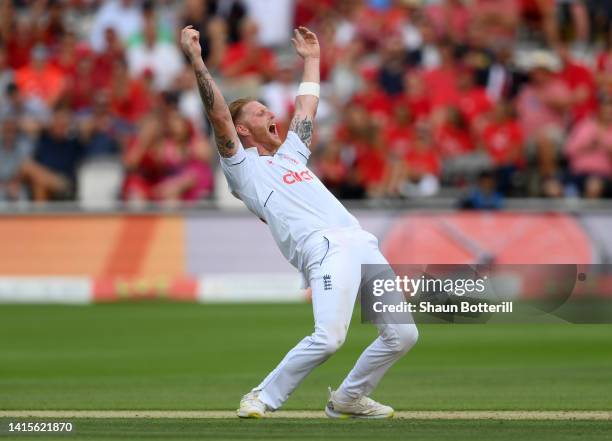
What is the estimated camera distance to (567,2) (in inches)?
857

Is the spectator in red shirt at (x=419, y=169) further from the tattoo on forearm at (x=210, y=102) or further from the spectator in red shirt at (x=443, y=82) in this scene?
the tattoo on forearm at (x=210, y=102)

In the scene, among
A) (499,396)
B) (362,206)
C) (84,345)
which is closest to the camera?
(499,396)

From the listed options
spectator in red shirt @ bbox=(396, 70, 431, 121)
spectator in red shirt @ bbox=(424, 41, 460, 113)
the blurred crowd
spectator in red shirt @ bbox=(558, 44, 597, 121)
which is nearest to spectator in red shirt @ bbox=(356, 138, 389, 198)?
the blurred crowd

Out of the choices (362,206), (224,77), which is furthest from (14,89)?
(362,206)

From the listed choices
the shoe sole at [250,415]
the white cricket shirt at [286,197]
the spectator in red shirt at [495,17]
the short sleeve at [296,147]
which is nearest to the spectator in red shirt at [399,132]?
the spectator in red shirt at [495,17]

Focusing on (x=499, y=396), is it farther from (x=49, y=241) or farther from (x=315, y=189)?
(x=49, y=241)

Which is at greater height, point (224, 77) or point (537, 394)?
point (224, 77)

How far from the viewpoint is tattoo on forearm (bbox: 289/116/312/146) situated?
880cm

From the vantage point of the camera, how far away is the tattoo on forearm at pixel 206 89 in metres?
8.26

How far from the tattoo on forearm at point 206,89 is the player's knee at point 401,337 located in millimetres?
1702

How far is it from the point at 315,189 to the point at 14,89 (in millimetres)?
12898

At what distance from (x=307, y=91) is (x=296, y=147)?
1.39ft

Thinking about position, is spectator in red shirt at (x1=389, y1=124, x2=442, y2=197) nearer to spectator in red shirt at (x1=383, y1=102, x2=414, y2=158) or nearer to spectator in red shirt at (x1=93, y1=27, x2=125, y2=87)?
spectator in red shirt at (x1=383, y1=102, x2=414, y2=158)

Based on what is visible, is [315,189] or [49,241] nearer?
[315,189]
